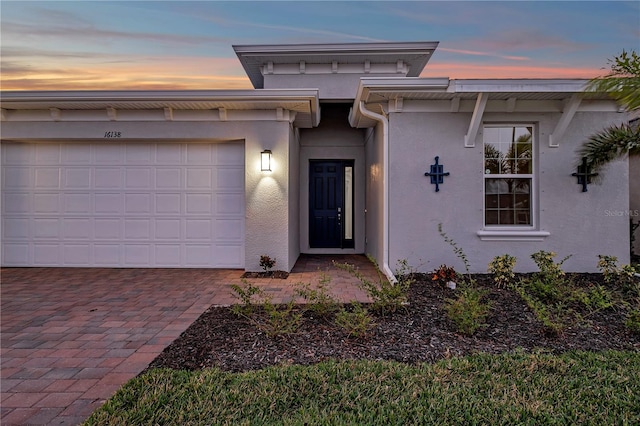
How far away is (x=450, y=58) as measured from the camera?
30.3ft

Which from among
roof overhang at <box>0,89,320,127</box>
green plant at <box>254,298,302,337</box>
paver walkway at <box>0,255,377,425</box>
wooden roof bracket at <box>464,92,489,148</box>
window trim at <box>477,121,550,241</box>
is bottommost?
paver walkway at <box>0,255,377,425</box>

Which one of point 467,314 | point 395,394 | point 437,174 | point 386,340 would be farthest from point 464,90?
point 395,394

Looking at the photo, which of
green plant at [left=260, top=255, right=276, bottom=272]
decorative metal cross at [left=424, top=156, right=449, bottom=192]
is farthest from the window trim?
green plant at [left=260, top=255, right=276, bottom=272]

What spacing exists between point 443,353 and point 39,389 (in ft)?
10.3

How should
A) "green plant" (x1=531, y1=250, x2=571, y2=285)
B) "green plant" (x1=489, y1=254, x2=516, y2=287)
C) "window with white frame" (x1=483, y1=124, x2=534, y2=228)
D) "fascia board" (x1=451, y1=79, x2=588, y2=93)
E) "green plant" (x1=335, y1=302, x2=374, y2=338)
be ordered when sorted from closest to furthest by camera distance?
"green plant" (x1=335, y1=302, x2=374, y2=338)
"green plant" (x1=531, y1=250, x2=571, y2=285)
"fascia board" (x1=451, y1=79, x2=588, y2=93)
"green plant" (x1=489, y1=254, x2=516, y2=287)
"window with white frame" (x1=483, y1=124, x2=534, y2=228)

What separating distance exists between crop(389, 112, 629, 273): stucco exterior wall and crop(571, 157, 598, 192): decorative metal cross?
3.4 inches

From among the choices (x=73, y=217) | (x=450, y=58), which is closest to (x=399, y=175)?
(x=450, y=58)

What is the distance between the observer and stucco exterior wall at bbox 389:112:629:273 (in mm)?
5980

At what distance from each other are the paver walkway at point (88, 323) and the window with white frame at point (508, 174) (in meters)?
2.48

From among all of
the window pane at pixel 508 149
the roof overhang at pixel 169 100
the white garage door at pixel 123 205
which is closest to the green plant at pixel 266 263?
the white garage door at pixel 123 205

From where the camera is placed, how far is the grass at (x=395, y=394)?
209cm

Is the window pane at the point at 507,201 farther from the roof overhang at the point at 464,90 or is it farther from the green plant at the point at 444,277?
the green plant at the point at 444,277

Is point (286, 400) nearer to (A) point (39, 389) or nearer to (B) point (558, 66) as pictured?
(A) point (39, 389)

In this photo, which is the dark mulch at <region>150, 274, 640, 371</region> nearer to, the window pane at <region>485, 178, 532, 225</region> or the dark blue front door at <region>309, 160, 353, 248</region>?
the window pane at <region>485, 178, 532, 225</region>
